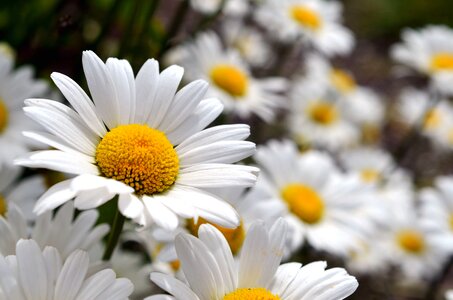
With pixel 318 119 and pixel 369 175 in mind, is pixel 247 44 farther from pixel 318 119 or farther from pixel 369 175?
pixel 369 175

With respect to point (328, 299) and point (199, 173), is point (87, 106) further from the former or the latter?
point (328, 299)

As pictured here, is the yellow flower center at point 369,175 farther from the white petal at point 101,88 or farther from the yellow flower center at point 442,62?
the white petal at point 101,88

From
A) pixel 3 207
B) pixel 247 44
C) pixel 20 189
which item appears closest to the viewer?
pixel 3 207

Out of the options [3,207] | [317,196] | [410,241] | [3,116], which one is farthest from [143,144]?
[410,241]

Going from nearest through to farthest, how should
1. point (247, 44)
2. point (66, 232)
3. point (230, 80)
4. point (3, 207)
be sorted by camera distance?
point (66, 232) < point (3, 207) < point (230, 80) < point (247, 44)

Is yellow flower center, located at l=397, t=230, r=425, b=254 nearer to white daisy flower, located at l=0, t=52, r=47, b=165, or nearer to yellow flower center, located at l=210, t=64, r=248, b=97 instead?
yellow flower center, located at l=210, t=64, r=248, b=97
